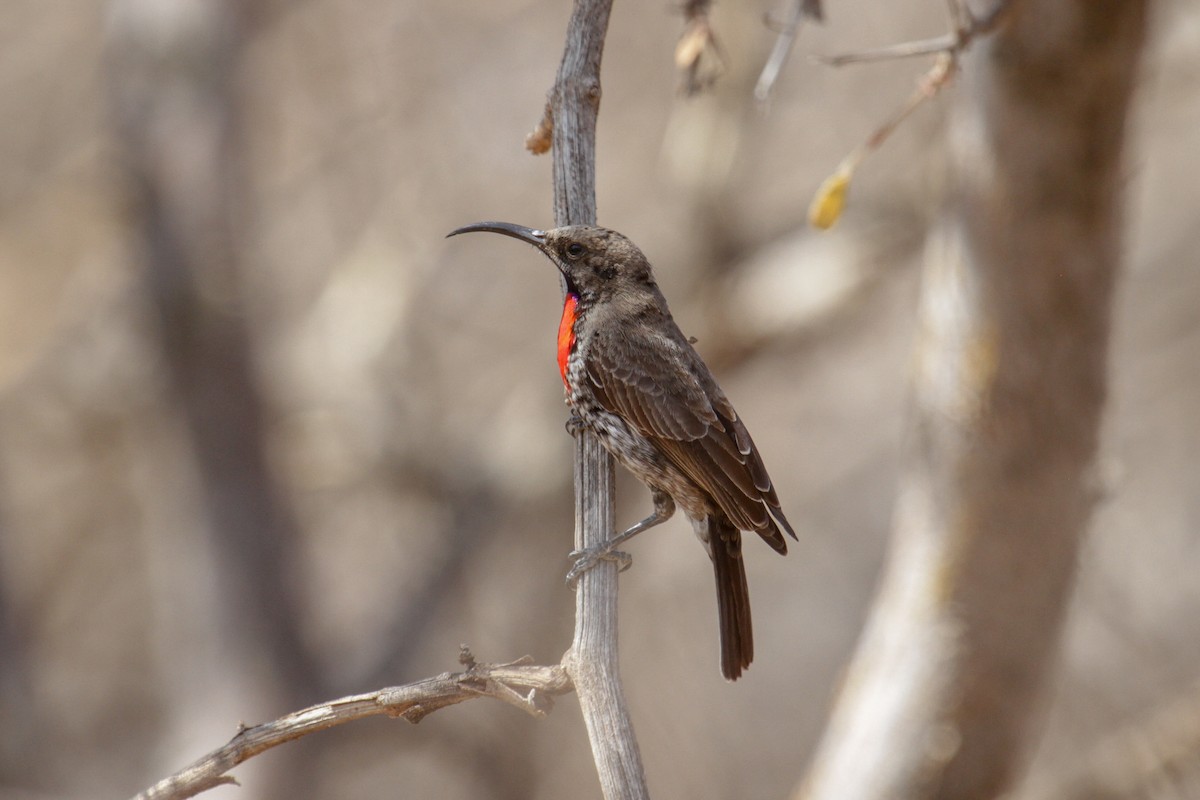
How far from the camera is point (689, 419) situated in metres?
3.08

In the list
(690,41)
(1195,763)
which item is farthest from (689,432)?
(1195,763)

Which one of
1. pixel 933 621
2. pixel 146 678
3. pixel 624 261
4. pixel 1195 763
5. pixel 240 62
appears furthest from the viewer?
pixel 146 678

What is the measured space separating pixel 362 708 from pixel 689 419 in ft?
3.92

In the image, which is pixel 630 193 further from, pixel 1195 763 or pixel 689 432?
pixel 689 432

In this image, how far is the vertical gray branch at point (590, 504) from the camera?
2.19 m

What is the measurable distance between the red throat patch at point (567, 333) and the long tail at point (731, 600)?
1.93 feet

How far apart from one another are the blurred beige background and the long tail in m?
4.11

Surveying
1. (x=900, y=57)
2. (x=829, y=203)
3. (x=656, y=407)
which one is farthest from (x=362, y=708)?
(x=900, y=57)

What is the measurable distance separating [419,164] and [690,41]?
247 inches

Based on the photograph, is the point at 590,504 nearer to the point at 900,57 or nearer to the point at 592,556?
the point at 592,556

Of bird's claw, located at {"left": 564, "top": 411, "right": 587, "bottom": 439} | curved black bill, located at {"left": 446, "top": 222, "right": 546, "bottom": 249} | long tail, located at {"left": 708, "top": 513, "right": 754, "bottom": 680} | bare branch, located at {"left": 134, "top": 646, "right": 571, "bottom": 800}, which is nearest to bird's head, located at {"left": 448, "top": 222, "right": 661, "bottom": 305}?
curved black bill, located at {"left": 446, "top": 222, "right": 546, "bottom": 249}

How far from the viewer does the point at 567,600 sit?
820 cm

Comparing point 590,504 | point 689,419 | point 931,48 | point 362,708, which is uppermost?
point 931,48

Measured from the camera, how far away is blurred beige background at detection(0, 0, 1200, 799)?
774 centimetres
